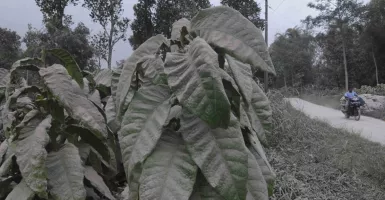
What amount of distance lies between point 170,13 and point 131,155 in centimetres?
1586

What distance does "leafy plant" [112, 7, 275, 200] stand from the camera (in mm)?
704

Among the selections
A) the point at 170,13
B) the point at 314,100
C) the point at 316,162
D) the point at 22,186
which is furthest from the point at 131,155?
the point at 314,100

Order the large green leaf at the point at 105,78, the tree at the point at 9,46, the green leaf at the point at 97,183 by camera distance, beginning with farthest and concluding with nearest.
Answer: the tree at the point at 9,46 → the large green leaf at the point at 105,78 → the green leaf at the point at 97,183

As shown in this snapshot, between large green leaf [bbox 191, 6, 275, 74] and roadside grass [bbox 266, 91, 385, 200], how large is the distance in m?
2.61

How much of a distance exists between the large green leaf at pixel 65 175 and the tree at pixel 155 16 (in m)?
14.6

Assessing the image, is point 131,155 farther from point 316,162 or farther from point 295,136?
point 295,136

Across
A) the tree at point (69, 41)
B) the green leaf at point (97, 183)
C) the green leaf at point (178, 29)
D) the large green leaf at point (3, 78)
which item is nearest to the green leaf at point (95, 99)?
the green leaf at point (97, 183)

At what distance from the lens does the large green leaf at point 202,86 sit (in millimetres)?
678

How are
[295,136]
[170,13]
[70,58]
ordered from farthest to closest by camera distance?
[170,13], [295,136], [70,58]

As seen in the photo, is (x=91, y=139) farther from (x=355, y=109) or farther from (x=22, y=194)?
(x=355, y=109)

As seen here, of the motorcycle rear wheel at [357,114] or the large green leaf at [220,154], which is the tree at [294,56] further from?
the large green leaf at [220,154]

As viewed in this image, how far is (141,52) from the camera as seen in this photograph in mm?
944

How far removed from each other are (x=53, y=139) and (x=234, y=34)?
0.68m

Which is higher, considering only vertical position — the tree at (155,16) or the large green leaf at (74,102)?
the tree at (155,16)
